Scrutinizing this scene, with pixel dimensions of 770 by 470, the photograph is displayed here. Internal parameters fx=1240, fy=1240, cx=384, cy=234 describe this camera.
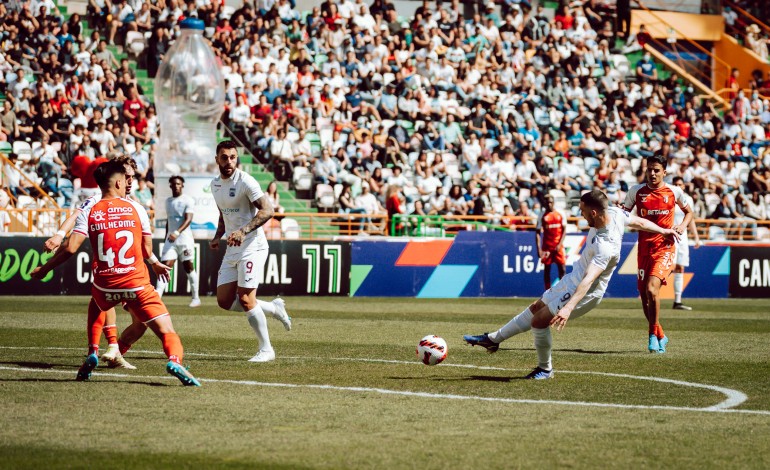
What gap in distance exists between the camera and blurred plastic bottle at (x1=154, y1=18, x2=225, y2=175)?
26.8 meters

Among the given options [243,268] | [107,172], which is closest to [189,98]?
[243,268]

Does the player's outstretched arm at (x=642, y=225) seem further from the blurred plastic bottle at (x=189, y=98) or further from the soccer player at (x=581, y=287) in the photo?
the blurred plastic bottle at (x=189, y=98)

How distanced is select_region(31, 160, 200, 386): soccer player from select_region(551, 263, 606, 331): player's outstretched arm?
9.79 ft

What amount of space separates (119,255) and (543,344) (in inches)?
145

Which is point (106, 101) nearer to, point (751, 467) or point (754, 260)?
point (754, 260)

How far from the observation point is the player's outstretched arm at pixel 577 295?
33.3 ft

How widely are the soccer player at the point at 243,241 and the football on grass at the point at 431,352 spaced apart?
63.5 inches

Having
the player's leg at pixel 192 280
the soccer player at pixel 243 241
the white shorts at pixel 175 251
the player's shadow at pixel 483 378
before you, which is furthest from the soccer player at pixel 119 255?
the player's leg at pixel 192 280

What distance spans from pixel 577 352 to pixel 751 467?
23.0 feet

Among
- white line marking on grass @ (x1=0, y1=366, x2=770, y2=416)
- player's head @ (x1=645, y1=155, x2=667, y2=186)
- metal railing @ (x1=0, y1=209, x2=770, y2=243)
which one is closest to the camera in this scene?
white line marking on grass @ (x1=0, y1=366, x2=770, y2=416)

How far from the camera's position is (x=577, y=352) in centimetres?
1387

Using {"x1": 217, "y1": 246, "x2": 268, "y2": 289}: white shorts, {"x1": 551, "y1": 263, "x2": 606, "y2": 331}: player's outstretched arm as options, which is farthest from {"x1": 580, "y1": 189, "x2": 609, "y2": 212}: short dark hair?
{"x1": 217, "y1": 246, "x2": 268, "y2": 289}: white shorts

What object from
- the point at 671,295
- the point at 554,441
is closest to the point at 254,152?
the point at 671,295

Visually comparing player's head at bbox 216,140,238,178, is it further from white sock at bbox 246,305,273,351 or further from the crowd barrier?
the crowd barrier
